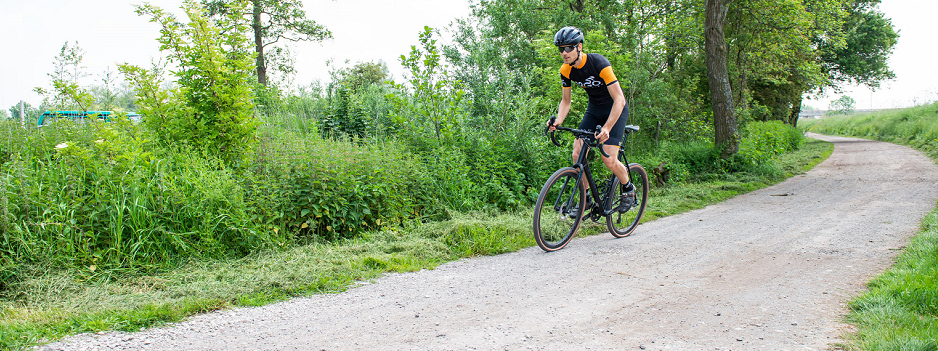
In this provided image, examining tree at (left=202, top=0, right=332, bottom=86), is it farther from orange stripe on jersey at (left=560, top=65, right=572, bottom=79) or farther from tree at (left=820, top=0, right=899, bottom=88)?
tree at (left=820, top=0, right=899, bottom=88)

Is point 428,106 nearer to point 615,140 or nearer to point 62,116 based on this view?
point 615,140

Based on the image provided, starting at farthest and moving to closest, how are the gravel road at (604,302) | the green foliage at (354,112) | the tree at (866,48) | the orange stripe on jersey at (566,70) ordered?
the tree at (866,48)
the green foliage at (354,112)
the orange stripe on jersey at (566,70)
the gravel road at (604,302)

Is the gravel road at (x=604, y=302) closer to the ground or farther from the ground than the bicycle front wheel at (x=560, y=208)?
closer to the ground

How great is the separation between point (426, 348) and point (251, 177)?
318cm

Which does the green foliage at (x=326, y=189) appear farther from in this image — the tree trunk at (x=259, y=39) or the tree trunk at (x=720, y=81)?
the tree trunk at (x=259, y=39)

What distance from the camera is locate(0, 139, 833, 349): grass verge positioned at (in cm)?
322

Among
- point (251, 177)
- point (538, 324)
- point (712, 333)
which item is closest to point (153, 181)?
point (251, 177)

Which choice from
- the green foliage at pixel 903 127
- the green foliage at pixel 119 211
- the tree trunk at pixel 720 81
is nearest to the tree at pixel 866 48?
the green foliage at pixel 903 127

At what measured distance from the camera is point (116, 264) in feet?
13.9

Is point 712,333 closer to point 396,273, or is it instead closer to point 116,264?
point 396,273

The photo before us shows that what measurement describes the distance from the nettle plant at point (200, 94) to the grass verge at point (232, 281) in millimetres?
1687

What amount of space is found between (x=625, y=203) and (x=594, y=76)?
1579mm

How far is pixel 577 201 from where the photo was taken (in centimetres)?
556

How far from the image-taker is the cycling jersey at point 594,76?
5204mm
